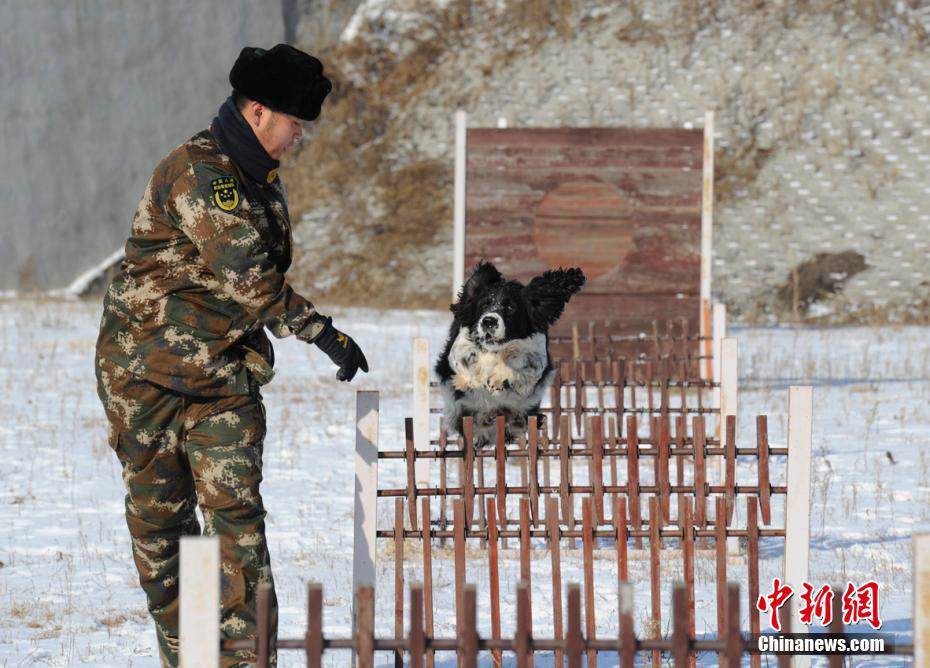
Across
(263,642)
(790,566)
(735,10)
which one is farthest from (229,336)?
(735,10)

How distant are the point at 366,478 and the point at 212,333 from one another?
70 cm

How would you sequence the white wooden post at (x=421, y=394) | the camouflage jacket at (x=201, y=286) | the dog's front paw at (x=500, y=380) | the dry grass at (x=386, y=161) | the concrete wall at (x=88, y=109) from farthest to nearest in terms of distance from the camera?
the concrete wall at (x=88, y=109), the dry grass at (x=386, y=161), the white wooden post at (x=421, y=394), the dog's front paw at (x=500, y=380), the camouflage jacket at (x=201, y=286)

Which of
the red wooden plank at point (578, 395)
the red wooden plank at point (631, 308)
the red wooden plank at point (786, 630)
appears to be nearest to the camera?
the red wooden plank at point (786, 630)

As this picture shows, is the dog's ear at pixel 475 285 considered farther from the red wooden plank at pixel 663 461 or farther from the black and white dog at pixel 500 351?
the red wooden plank at pixel 663 461

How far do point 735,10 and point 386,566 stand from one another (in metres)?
19.9

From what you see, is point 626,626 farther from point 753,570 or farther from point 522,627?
point 753,570

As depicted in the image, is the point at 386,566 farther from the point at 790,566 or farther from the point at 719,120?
the point at 719,120

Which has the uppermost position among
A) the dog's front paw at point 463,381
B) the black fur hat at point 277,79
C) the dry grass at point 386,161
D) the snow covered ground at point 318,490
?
the dry grass at point 386,161

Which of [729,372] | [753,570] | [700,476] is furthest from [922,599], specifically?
[729,372]

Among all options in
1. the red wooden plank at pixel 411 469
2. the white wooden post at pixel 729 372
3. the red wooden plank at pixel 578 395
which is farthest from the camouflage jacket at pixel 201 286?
the red wooden plank at pixel 578 395

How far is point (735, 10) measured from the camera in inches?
947

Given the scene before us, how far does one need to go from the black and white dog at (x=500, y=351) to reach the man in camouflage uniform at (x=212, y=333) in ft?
7.82

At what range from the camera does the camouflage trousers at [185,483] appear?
13.2 feet

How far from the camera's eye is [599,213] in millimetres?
A: 12648
